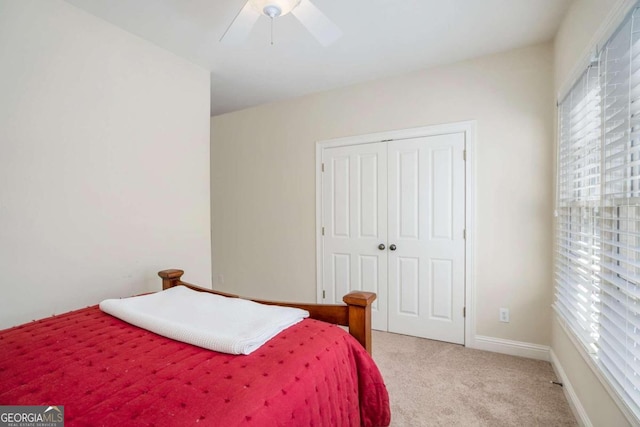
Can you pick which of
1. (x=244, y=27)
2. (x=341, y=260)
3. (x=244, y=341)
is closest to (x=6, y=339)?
(x=244, y=341)

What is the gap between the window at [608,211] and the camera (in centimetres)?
117

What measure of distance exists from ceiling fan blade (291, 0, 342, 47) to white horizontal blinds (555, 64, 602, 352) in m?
1.39

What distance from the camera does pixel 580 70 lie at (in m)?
1.72

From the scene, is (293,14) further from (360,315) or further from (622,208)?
(622,208)

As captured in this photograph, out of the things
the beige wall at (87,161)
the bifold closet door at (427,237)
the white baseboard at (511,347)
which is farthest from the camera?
the bifold closet door at (427,237)

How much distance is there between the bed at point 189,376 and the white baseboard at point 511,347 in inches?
65.0

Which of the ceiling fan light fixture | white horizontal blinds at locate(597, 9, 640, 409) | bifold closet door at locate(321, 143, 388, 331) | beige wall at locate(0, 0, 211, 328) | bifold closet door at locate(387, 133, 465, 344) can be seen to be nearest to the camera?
white horizontal blinds at locate(597, 9, 640, 409)

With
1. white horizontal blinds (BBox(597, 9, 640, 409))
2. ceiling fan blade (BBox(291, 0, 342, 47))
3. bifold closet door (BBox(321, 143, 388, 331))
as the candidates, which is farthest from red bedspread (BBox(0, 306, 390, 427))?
bifold closet door (BBox(321, 143, 388, 331))

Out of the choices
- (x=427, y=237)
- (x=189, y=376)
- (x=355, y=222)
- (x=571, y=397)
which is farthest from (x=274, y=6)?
(x=571, y=397)

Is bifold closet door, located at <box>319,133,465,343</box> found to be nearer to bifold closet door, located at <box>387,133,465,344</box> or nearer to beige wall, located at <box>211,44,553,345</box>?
bifold closet door, located at <box>387,133,465,344</box>

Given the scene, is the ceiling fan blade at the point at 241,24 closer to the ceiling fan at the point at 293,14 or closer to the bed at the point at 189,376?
the ceiling fan at the point at 293,14

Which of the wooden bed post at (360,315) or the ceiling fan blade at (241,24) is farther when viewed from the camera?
the ceiling fan blade at (241,24)

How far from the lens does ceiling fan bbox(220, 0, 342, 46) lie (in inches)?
60.9

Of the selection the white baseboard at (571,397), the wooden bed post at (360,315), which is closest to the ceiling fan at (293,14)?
the wooden bed post at (360,315)
